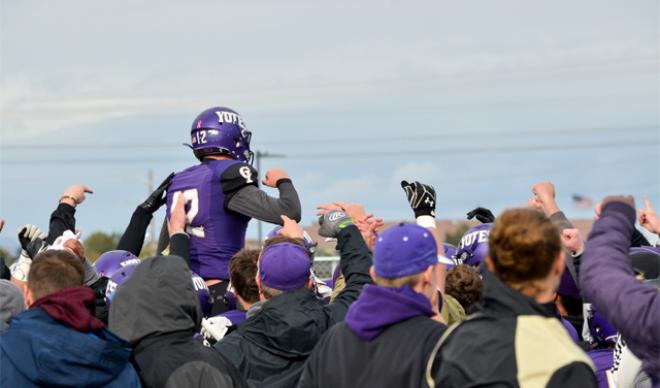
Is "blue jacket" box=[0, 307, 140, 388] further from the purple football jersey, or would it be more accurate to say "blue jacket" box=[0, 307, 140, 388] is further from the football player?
the purple football jersey

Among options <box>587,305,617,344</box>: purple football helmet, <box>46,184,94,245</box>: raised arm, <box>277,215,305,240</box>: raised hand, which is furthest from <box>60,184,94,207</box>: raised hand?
<box>587,305,617,344</box>: purple football helmet

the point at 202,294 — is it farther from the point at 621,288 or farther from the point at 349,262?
the point at 621,288

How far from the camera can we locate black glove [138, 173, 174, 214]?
26.8 ft

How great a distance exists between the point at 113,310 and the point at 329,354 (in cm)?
145

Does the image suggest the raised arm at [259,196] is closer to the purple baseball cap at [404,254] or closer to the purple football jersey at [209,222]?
the purple football jersey at [209,222]

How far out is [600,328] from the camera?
6168mm

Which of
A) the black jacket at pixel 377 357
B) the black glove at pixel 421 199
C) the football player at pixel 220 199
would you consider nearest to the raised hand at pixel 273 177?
the football player at pixel 220 199

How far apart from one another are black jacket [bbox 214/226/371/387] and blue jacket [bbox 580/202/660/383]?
1.91 metres

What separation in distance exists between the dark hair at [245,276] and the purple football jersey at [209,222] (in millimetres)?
1595

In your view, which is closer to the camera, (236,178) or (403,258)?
(403,258)

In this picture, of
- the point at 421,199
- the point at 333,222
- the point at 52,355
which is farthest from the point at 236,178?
the point at 52,355

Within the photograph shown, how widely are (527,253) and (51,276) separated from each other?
2529mm

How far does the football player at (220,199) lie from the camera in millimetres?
7645

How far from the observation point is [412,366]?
4.02 metres
